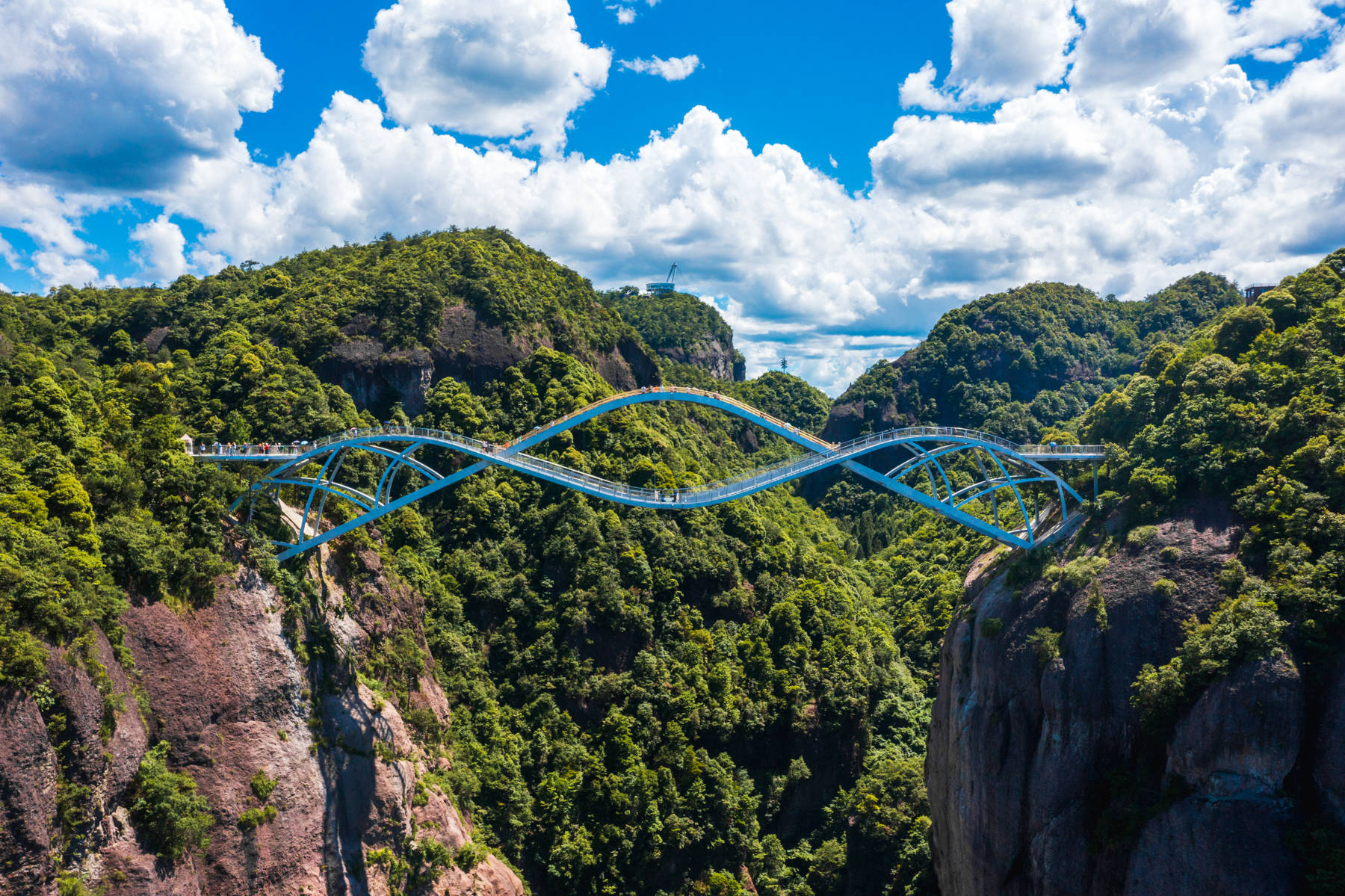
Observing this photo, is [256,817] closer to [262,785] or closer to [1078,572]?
[262,785]

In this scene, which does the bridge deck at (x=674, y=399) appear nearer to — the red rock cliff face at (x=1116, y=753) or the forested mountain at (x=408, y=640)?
the forested mountain at (x=408, y=640)

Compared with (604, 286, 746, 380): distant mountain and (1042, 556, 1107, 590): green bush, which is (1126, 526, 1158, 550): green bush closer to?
(1042, 556, 1107, 590): green bush

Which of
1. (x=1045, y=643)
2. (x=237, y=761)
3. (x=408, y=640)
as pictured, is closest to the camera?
(x=237, y=761)

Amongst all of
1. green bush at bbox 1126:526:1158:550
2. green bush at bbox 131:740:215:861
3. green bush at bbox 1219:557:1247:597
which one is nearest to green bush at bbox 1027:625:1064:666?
green bush at bbox 1126:526:1158:550

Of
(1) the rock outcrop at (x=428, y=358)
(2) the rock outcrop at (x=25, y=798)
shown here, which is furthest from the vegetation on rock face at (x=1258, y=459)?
(1) the rock outcrop at (x=428, y=358)

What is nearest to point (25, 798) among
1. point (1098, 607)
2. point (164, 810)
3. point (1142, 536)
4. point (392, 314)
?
point (164, 810)
